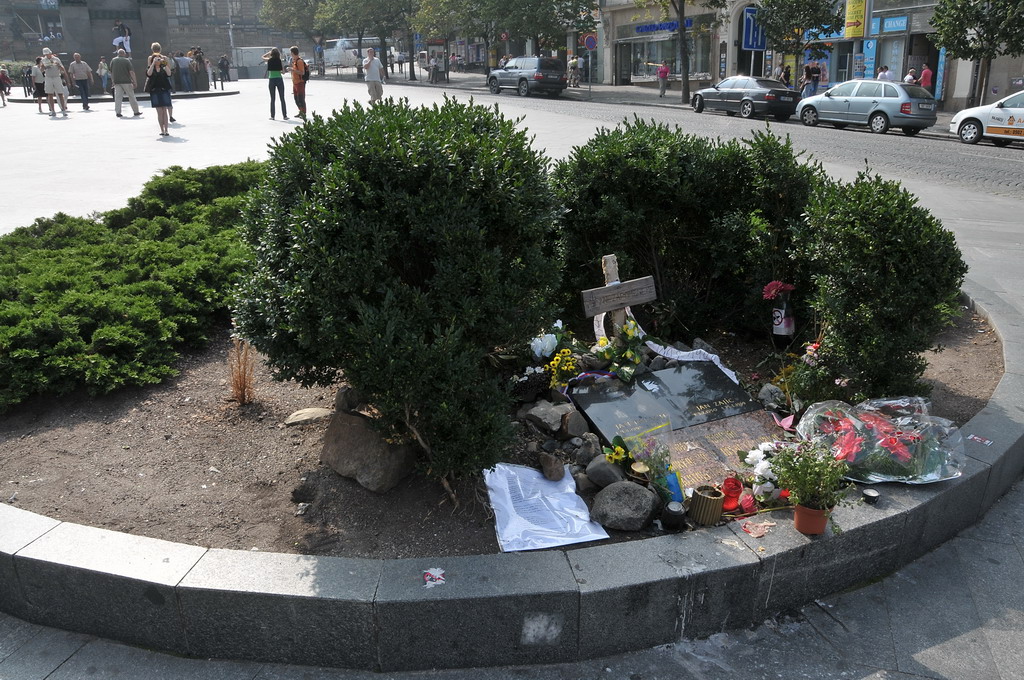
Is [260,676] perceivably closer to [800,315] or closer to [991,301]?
[800,315]

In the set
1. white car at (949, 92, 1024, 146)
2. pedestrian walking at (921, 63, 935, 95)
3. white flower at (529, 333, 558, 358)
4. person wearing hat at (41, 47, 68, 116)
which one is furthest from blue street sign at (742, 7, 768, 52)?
white flower at (529, 333, 558, 358)

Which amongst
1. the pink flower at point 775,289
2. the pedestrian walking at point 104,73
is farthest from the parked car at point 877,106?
the pedestrian walking at point 104,73

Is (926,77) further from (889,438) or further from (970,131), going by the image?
(889,438)

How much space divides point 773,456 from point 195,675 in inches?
113

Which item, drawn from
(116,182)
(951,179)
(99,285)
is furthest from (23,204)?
(951,179)

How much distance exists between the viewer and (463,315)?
151 inches

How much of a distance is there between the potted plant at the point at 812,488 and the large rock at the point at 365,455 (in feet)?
6.00

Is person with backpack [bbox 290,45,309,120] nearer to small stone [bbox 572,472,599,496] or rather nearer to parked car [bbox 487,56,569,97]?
parked car [bbox 487,56,569,97]

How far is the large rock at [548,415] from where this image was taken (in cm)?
481

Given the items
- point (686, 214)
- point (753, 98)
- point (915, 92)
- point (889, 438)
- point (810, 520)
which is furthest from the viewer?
point (753, 98)

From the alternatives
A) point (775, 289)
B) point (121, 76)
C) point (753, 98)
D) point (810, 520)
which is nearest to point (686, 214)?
point (775, 289)

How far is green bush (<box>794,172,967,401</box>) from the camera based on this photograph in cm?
468

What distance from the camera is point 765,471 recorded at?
4.31m

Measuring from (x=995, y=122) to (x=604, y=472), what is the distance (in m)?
21.7
